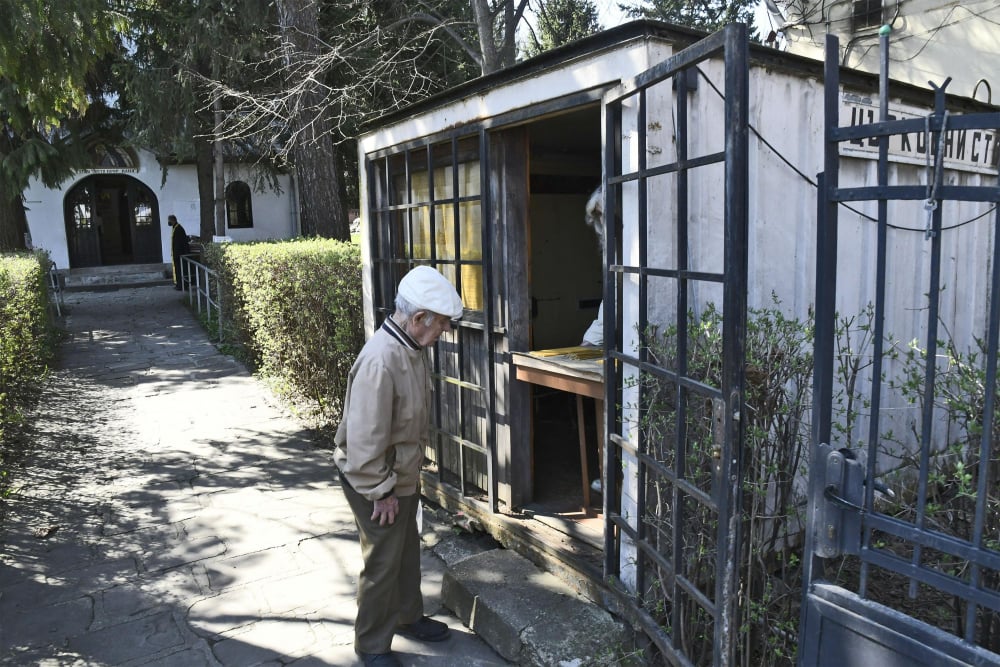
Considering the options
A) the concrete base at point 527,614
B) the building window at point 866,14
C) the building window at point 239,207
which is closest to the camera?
the concrete base at point 527,614

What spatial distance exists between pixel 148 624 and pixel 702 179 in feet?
11.9

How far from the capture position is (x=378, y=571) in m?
3.29

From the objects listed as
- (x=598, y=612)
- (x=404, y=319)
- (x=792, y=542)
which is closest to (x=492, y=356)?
(x=404, y=319)

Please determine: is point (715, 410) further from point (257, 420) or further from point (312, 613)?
point (257, 420)

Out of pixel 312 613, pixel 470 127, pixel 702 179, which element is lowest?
pixel 312 613

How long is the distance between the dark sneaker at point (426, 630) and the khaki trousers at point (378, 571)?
0.17 meters

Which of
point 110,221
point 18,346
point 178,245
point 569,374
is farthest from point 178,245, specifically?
point 569,374

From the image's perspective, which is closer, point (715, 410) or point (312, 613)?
point (715, 410)

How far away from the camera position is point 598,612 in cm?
359

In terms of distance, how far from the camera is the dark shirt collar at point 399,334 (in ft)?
10.6

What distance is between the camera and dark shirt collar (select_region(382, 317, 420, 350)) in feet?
10.6

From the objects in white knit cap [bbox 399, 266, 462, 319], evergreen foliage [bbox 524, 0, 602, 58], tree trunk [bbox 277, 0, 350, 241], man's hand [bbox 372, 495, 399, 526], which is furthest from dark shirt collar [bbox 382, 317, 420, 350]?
evergreen foliage [bbox 524, 0, 602, 58]

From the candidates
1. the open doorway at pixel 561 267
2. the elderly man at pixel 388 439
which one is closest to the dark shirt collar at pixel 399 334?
the elderly man at pixel 388 439

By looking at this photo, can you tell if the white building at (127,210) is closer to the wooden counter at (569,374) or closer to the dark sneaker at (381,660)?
the wooden counter at (569,374)
